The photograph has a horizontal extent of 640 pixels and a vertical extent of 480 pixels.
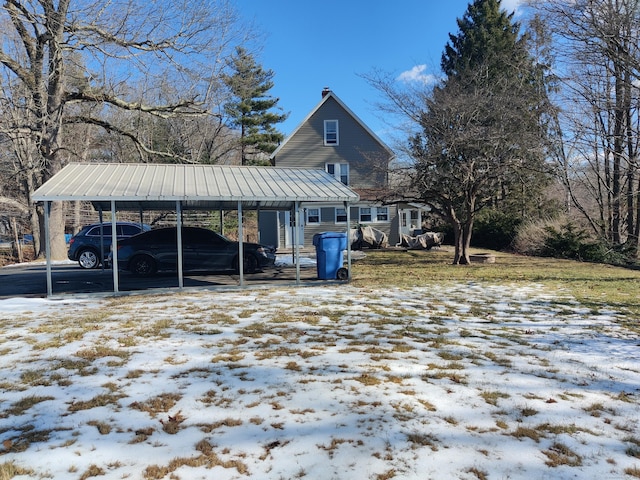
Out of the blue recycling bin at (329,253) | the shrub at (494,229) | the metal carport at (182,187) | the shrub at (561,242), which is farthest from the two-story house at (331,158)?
the blue recycling bin at (329,253)

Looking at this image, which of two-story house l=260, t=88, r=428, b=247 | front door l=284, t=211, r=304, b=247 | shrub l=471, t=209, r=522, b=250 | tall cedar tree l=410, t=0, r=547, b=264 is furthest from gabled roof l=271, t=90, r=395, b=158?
tall cedar tree l=410, t=0, r=547, b=264

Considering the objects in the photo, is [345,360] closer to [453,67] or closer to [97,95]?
[97,95]

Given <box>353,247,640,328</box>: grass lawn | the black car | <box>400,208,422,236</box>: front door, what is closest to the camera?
<box>353,247,640,328</box>: grass lawn

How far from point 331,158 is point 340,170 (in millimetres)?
929

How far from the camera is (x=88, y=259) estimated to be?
15211mm

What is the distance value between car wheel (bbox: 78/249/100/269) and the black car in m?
3.21

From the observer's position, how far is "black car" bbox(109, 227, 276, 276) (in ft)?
41.7

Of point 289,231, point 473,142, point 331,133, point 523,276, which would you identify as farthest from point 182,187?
point 331,133

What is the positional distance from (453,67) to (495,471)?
33861 millimetres

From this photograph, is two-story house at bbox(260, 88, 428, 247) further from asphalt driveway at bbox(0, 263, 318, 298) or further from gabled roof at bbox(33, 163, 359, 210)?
gabled roof at bbox(33, 163, 359, 210)

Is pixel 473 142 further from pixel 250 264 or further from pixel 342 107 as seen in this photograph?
pixel 342 107

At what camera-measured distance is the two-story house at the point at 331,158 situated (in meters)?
25.8

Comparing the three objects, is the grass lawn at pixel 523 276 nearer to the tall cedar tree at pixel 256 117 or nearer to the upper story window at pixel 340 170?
the upper story window at pixel 340 170

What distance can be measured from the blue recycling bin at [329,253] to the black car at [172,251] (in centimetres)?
292
